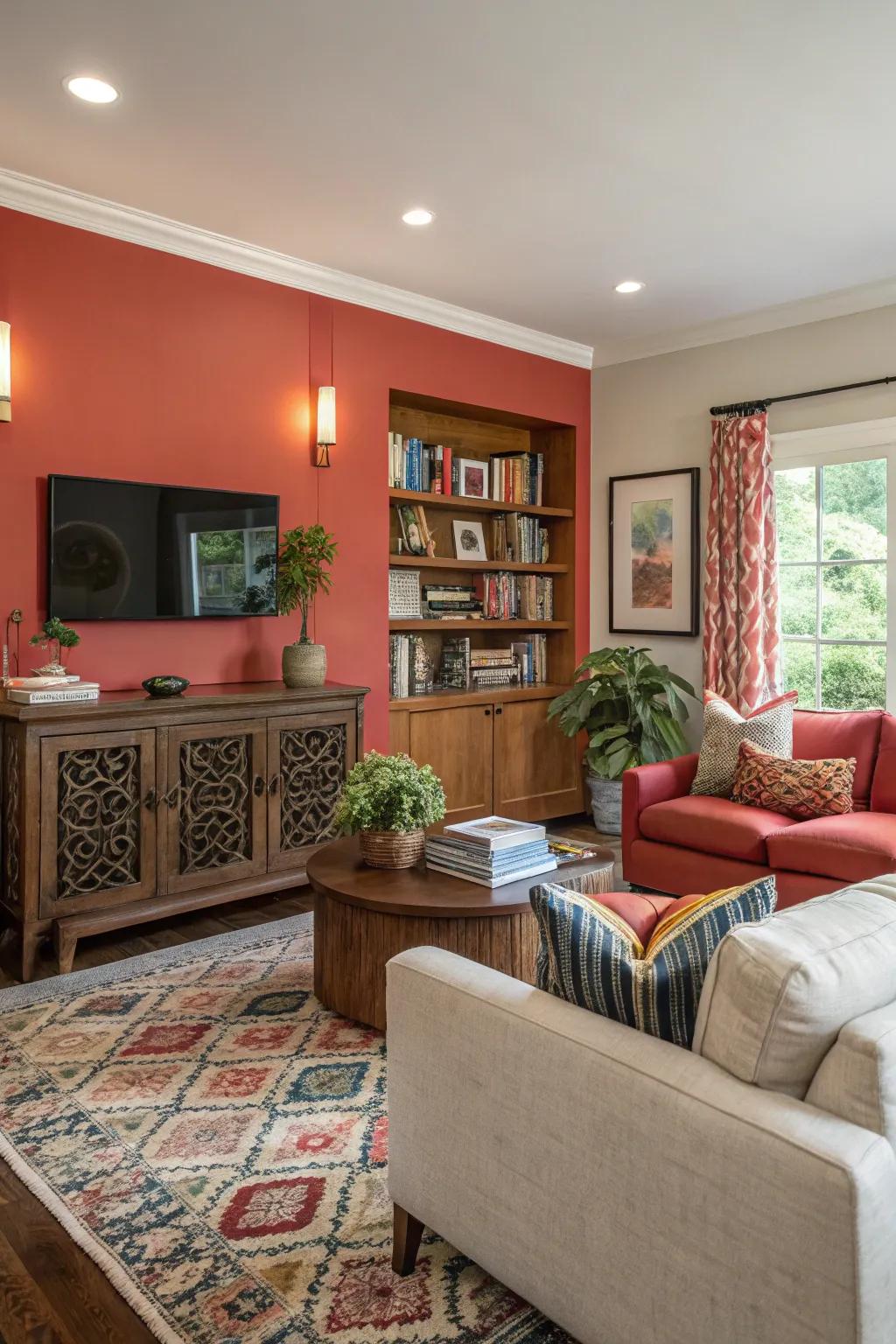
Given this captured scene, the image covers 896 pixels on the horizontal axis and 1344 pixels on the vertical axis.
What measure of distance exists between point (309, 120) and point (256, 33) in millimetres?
466

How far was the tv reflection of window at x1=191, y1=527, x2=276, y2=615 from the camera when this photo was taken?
4043mm

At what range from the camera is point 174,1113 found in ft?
7.66

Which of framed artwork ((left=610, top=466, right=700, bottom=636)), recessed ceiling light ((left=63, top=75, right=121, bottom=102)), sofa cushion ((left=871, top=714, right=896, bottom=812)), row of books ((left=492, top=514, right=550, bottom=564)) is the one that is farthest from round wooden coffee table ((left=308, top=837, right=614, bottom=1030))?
row of books ((left=492, top=514, right=550, bottom=564))

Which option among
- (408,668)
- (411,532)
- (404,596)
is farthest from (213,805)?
(411,532)

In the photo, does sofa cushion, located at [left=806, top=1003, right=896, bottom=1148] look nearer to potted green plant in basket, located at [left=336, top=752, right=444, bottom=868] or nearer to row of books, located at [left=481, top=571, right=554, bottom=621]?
potted green plant in basket, located at [left=336, top=752, right=444, bottom=868]

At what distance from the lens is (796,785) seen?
378cm

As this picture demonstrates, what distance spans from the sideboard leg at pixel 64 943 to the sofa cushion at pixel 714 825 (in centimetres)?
224

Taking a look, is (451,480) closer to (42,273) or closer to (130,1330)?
(42,273)

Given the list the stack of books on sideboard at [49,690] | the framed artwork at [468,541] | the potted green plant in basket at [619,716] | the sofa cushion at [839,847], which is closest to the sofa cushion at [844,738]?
the sofa cushion at [839,847]

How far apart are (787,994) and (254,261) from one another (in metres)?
→ 3.86

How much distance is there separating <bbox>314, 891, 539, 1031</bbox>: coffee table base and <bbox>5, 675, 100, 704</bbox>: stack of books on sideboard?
1137 millimetres

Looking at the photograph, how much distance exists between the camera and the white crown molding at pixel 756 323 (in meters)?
4.49

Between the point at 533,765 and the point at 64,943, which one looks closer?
the point at 64,943

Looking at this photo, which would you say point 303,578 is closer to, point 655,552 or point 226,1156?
point 655,552
